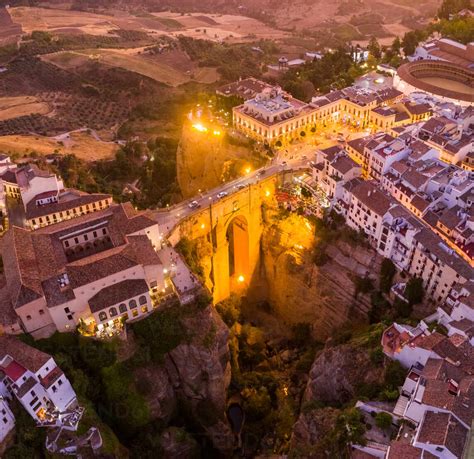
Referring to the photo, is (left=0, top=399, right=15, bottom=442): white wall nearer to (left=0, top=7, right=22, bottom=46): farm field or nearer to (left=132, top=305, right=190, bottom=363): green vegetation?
(left=132, top=305, right=190, bottom=363): green vegetation

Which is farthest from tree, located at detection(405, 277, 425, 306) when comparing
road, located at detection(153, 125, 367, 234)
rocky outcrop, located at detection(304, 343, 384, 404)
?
road, located at detection(153, 125, 367, 234)

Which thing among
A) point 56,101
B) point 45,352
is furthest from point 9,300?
point 56,101

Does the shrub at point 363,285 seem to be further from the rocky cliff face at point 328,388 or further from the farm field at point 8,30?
the farm field at point 8,30

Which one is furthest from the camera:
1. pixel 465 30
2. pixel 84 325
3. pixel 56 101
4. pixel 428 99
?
pixel 56 101

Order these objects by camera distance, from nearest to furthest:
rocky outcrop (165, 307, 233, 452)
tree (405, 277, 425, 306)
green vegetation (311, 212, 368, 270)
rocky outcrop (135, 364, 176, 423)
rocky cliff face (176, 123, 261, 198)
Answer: rocky outcrop (135, 364, 176, 423)
rocky outcrop (165, 307, 233, 452)
tree (405, 277, 425, 306)
green vegetation (311, 212, 368, 270)
rocky cliff face (176, 123, 261, 198)

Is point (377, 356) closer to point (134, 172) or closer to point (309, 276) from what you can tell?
point (309, 276)

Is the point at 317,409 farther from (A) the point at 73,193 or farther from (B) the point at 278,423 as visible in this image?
(A) the point at 73,193
